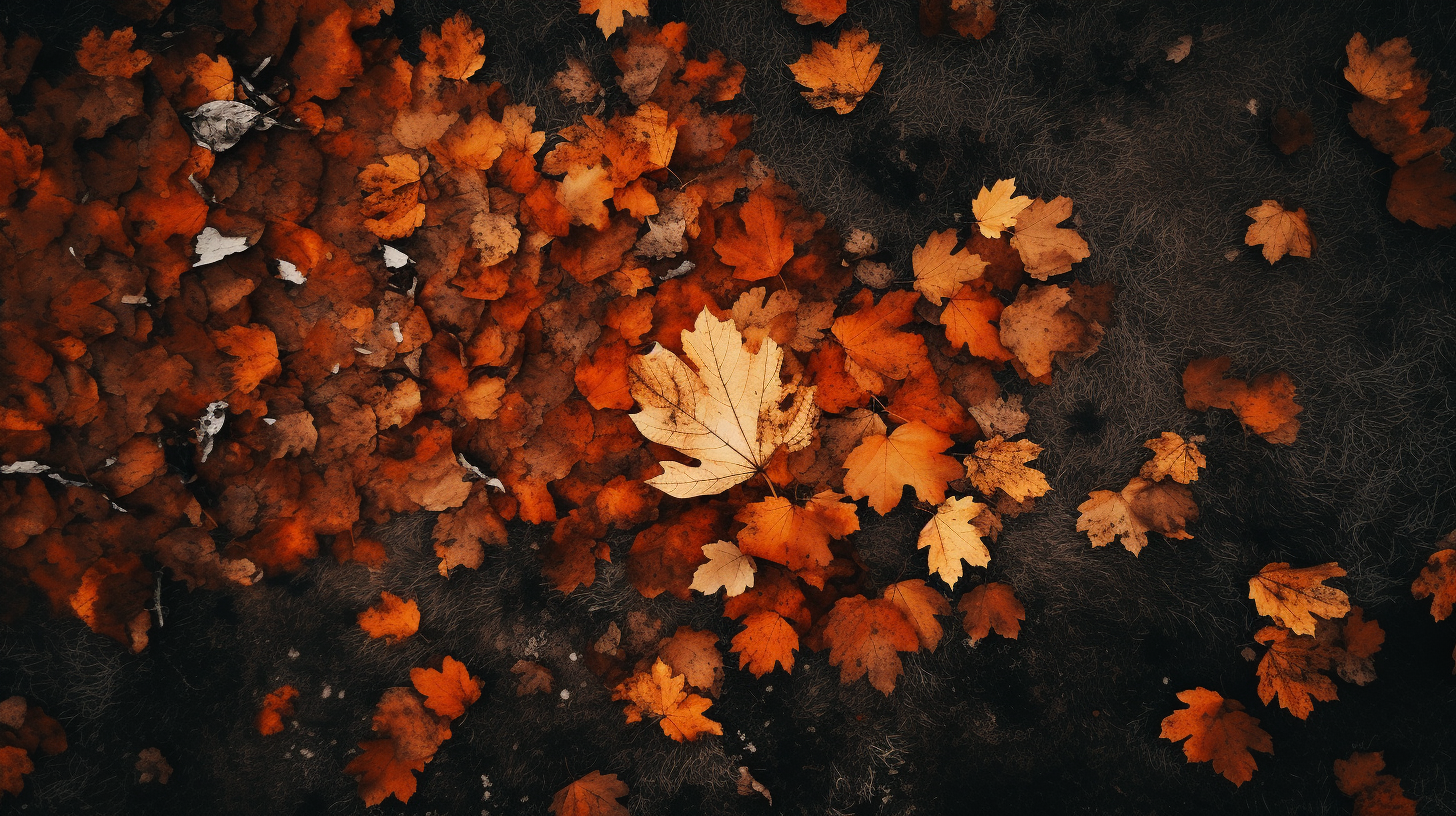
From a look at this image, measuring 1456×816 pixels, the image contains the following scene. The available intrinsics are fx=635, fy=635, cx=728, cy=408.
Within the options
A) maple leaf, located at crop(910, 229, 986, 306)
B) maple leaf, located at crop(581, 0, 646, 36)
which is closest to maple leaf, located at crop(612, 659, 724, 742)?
maple leaf, located at crop(910, 229, 986, 306)

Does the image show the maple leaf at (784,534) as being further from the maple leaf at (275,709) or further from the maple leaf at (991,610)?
the maple leaf at (275,709)

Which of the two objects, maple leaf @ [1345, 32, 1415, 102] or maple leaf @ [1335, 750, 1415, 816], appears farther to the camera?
maple leaf @ [1335, 750, 1415, 816]

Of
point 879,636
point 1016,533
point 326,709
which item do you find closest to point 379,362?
point 326,709

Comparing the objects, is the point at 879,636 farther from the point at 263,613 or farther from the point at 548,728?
the point at 263,613

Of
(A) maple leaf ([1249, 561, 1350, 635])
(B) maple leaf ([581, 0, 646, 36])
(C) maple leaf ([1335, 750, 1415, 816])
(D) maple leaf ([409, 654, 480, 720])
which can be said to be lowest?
(D) maple leaf ([409, 654, 480, 720])

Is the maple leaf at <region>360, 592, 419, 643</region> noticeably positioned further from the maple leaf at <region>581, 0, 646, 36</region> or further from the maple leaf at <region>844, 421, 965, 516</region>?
the maple leaf at <region>581, 0, 646, 36</region>

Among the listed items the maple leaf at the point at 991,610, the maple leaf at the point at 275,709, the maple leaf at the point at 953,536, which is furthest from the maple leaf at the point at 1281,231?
the maple leaf at the point at 275,709
